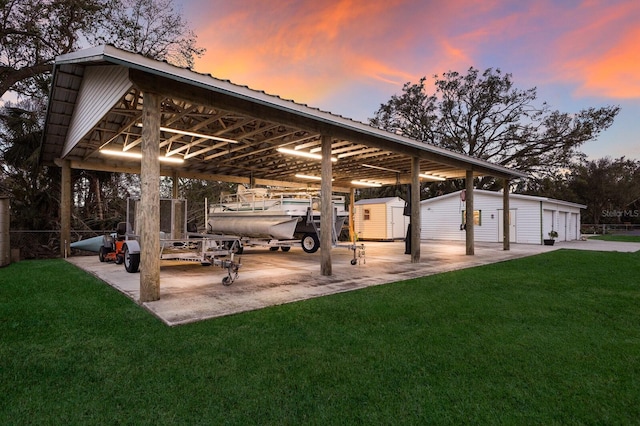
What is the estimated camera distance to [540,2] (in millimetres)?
12883

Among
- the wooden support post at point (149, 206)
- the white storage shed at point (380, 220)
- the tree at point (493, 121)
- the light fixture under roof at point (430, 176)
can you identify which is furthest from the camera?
the tree at point (493, 121)

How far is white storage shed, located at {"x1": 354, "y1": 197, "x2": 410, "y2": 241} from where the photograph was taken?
67.7 feet

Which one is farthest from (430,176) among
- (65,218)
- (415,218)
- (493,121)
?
(493,121)

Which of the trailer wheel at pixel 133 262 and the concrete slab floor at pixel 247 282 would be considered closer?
the concrete slab floor at pixel 247 282

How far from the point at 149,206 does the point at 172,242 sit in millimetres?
3051

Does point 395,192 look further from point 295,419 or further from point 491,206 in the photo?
point 295,419

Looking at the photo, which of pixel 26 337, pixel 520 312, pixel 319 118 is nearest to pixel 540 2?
pixel 319 118

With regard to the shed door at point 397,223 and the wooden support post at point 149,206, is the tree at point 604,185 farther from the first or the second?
the wooden support post at point 149,206

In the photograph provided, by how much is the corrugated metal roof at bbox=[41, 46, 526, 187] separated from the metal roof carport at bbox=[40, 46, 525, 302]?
0.07ft

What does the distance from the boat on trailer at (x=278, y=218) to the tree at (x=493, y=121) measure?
72.5ft

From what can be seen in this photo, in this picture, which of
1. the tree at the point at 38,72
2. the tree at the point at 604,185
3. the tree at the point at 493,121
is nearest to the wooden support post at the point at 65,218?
the tree at the point at 38,72

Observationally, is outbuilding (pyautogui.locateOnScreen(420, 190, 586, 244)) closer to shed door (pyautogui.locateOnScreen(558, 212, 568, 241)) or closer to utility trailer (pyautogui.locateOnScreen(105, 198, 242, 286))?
shed door (pyautogui.locateOnScreen(558, 212, 568, 241))

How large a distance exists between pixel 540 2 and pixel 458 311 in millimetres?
14210

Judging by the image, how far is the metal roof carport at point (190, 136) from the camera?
5.01 meters
